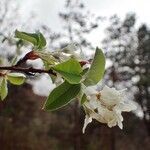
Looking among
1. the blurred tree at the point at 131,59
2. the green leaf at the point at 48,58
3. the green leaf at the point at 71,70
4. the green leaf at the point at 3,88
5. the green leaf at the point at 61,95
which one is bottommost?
the blurred tree at the point at 131,59

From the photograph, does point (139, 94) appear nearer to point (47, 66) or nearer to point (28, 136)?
point (28, 136)

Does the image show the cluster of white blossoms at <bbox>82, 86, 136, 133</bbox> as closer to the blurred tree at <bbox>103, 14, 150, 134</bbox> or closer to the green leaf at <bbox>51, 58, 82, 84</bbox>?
the green leaf at <bbox>51, 58, 82, 84</bbox>

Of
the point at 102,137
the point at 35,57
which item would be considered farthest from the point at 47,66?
the point at 102,137

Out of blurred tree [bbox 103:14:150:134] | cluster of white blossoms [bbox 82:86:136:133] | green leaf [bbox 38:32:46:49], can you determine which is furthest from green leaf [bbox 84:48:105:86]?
blurred tree [bbox 103:14:150:134]

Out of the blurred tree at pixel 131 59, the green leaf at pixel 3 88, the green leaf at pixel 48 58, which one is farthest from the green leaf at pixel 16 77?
the blurred tree at pixel 131 59

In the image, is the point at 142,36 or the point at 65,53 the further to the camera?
the point at 142,36

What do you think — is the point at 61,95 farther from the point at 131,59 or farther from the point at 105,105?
the point at 131,59

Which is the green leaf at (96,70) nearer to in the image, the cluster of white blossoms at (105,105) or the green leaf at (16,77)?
the cluster of white blossoms at (105,105)
